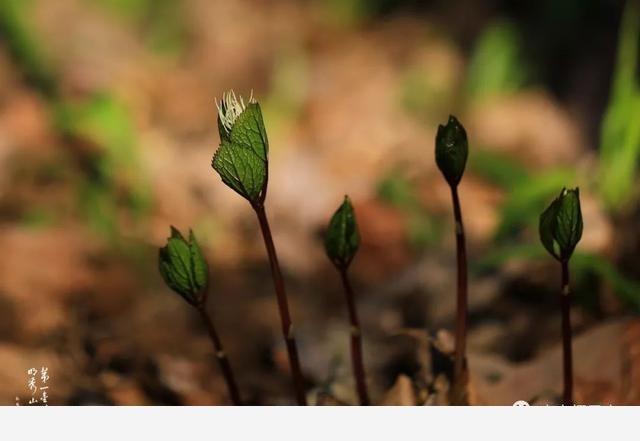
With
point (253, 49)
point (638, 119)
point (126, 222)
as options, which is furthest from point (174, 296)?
point (638, 119)

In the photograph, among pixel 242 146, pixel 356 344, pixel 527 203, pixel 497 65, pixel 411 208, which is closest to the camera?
pixel 242 146

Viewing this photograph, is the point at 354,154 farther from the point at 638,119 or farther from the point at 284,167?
the point at 638,119

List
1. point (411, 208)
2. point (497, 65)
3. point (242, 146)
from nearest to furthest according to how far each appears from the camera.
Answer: point (242, 146)
point (411, 208)
point (497, 65)

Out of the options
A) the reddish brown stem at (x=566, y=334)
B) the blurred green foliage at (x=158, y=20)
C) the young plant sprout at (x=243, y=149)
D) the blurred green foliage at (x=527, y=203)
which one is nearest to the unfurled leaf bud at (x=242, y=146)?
the young plant sprout at (x=243, y=149)

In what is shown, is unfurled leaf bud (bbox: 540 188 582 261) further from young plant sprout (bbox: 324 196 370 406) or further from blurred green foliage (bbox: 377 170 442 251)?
blurred green foliage (bbox: 377 170 442 251)

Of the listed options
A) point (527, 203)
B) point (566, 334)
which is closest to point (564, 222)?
point (566, 334)

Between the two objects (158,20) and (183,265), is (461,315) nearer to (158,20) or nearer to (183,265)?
(183,265)

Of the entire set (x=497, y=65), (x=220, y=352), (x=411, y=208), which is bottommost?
(x=220, y=352)

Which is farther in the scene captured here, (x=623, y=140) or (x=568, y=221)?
(x=623, y=140)
